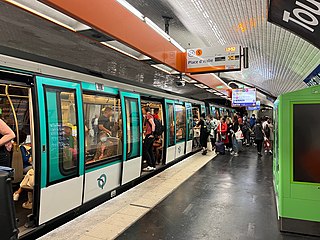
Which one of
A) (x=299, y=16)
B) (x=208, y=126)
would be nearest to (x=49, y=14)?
(x=299, y=16)

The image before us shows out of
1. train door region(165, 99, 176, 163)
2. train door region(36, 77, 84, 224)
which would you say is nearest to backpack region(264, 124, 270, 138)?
train door region(165, 99, 176, 163)

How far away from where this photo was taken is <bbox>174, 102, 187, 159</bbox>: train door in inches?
327

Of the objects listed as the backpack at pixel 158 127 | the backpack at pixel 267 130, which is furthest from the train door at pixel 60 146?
the backpack at pixel 267 130

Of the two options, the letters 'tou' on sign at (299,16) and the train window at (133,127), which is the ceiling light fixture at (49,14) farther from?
the train window at (133,127)

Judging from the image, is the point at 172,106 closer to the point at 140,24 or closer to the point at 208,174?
the point at 208,174

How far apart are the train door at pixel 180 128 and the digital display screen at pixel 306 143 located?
496 centimetres

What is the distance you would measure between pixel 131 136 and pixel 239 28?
2.87 meters

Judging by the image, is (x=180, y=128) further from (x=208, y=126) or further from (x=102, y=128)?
(x=102, y=128)

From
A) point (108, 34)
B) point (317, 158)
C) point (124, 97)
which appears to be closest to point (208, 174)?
point (124, 97)

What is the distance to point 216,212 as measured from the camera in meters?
4.00

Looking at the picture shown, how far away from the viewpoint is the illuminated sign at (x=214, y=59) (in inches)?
177

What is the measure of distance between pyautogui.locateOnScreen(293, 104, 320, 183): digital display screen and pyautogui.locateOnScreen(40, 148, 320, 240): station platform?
80 centimetres

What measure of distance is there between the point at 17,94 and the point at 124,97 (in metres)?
2.34

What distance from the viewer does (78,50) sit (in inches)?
134
